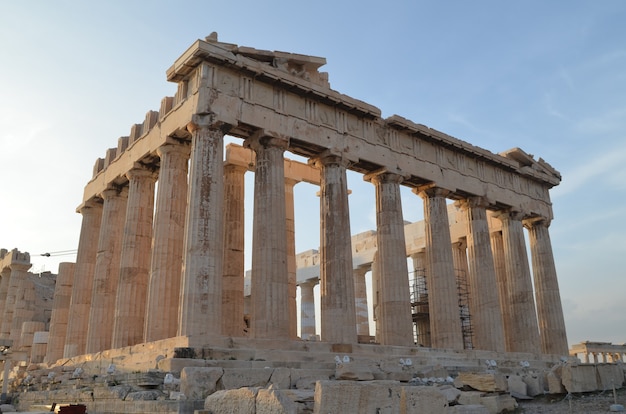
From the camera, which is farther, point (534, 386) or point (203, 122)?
point (203, 122)

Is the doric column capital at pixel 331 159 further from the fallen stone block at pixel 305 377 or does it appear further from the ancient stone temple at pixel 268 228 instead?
the fallen stone block at pixel 305 377

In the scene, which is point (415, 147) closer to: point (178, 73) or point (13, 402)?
point (178, 73)

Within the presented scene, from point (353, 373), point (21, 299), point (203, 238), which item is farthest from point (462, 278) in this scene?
point (21, 299)

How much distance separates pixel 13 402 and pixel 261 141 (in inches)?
516

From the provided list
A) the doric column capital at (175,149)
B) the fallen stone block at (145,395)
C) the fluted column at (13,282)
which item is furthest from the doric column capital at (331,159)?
the fluted column at (13,282)

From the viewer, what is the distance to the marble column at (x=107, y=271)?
83.2 ft

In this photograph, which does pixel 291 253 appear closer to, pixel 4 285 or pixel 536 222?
pixel 536 222

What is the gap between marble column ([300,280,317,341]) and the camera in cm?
4009

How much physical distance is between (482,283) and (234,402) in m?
21.8

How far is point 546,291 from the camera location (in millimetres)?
33312

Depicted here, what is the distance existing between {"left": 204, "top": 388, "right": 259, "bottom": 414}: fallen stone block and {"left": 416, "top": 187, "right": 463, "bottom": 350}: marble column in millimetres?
17630

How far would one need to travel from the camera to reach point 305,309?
4138 centimetres

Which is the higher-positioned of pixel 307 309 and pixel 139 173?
pixel 139 173

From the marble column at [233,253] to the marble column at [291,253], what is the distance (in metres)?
2.43
